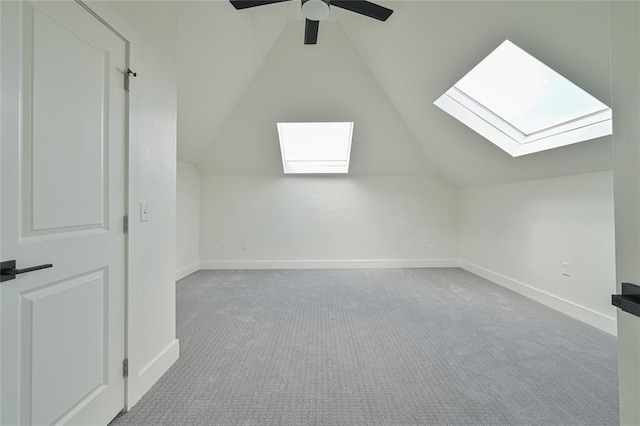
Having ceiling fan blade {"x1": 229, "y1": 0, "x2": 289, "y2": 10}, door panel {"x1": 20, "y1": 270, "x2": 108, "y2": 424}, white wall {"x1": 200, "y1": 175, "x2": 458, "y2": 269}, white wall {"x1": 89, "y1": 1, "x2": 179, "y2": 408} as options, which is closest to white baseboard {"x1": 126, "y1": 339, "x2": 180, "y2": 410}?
white wall {"x1": 89, "y1": 1, "x2": 179, "y2": 408}

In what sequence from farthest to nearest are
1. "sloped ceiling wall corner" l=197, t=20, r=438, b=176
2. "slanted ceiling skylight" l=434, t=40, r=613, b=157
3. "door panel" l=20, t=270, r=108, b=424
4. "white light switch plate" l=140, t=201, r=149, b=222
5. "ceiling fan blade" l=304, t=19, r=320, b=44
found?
"sloped ceiling wall corner" l=197, t=20, r=438, b=176, "slanted ceiling skylight" l=434, t=40, r=613, b=157, "ceiling fan blade" l=304, t=19, r=320, b=44, "white light switch plate" l=140, t=201, r=149, b=222, "door panel" l=20, t=270, r=108, b=424

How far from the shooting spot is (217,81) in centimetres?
278

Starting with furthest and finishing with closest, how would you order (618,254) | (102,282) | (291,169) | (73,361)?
(291,169), (102,282), (73,361), (618,254)

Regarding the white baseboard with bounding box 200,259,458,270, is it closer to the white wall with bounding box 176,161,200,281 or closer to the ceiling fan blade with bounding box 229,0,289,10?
the white wall with bounding box 176,161,200,281

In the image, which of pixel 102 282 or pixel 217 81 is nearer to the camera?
pixel 102 282

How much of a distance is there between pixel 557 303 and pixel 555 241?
25.2 inches

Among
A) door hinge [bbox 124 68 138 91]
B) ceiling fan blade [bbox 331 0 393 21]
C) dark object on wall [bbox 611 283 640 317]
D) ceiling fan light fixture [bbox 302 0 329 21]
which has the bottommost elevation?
dark object on wall [bbox 611 283 640 317]

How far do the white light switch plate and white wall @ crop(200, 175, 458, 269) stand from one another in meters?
2.97

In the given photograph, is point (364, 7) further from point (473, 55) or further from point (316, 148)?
point (316, 148)

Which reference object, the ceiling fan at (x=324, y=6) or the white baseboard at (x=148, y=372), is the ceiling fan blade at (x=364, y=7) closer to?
the ceiling fan at (x=324, y=6)

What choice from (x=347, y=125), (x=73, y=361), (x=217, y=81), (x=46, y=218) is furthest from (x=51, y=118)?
(x=347, y=125)

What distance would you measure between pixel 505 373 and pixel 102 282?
2416 millimetres

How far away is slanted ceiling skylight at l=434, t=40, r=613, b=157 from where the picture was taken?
212 centimetres

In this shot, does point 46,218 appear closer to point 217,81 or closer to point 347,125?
point 217,81
